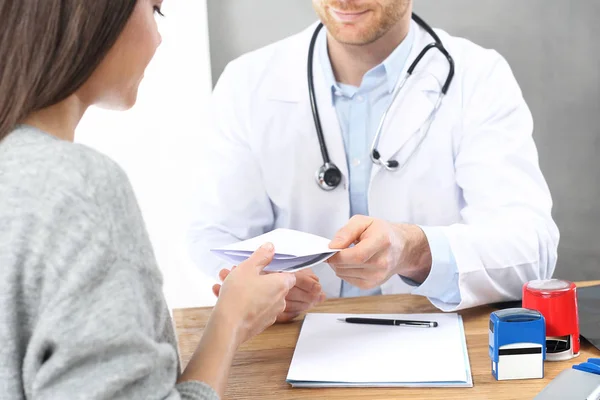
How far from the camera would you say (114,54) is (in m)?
0.85

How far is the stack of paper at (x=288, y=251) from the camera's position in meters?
1.08

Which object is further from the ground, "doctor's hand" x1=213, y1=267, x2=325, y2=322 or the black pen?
"doctor's hand" x1=213, y1=267, x2=325, y2=322

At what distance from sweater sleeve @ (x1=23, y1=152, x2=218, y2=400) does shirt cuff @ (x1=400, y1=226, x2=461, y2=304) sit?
2.40 feet

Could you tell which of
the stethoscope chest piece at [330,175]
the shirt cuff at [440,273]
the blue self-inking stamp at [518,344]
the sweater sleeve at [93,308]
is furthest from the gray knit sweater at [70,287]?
the stethoscope chest piece at [330,175]

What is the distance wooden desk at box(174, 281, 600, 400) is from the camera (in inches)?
40.1

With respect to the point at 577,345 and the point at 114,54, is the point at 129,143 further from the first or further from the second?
the point at 577,345

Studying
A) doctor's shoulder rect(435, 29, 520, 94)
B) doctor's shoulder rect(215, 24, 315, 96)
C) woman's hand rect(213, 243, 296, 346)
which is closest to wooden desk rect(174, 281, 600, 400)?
woman's hand rect(213, 243, 296, 346)

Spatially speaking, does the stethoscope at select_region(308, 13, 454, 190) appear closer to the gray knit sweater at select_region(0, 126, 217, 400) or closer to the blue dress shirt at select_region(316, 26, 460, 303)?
the blue dress shirt at select_region(316, 26, 460, 303)

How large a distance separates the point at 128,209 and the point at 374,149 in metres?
1.08

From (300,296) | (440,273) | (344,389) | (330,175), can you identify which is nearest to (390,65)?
(330,175)

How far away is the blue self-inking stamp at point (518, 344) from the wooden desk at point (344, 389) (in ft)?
0.05

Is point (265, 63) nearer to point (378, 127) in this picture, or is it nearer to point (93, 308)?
point (378, 127)

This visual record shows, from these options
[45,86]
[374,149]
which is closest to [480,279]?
[374,149]

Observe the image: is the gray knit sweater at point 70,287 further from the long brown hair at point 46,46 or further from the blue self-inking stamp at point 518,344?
the blue self-inking stamp at point 518,344
